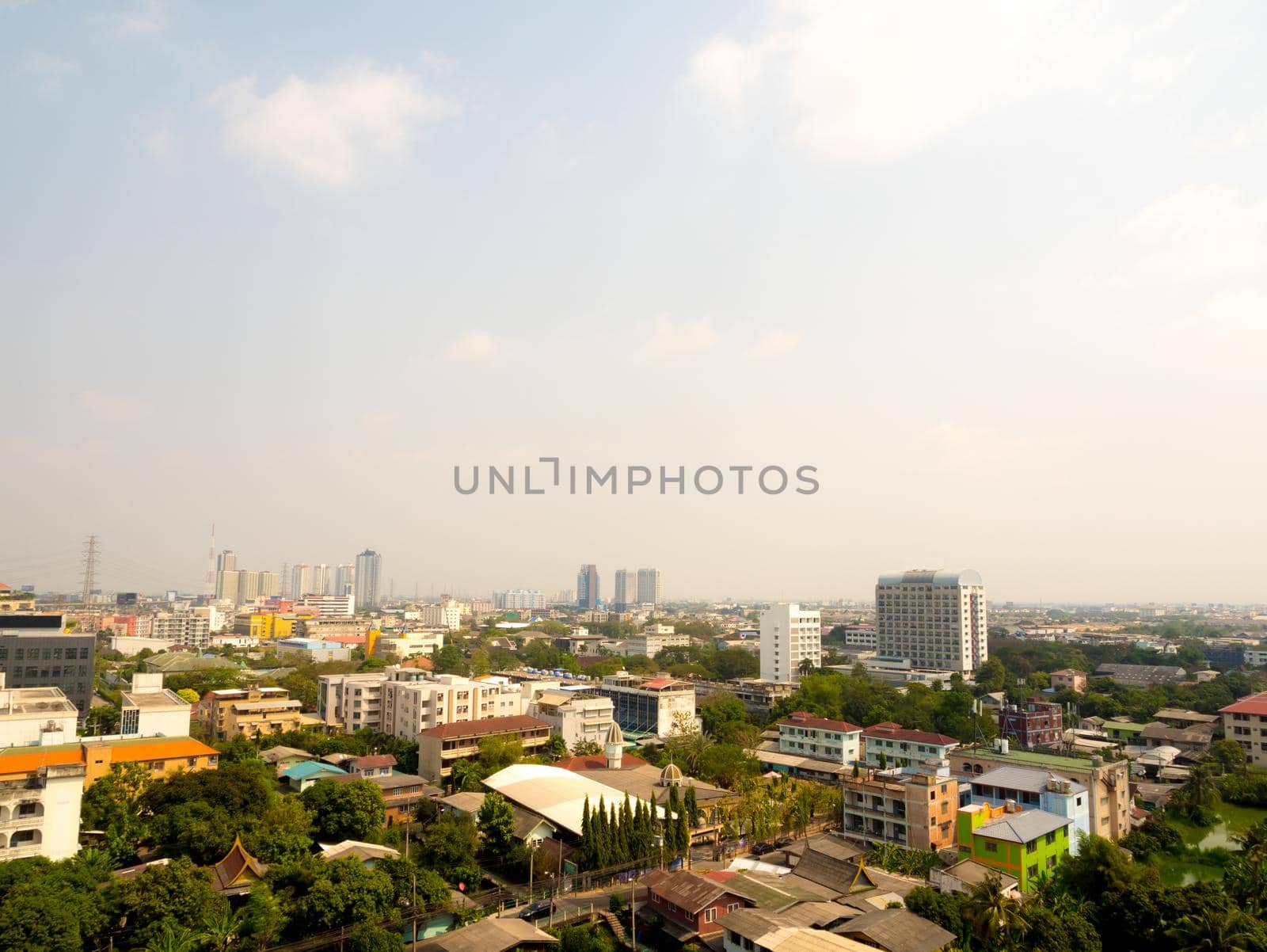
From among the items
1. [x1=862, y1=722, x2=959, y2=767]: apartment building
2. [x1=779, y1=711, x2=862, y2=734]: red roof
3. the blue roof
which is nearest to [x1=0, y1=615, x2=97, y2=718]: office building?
the blue roof

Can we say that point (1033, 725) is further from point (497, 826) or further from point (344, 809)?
point (344, 809)

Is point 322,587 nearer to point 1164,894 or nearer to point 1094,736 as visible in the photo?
point 1094,736

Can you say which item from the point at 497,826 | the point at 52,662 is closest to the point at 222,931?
the point at 497,826

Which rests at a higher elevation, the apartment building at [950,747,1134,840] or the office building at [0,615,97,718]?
the office building at [0,615,97,718]

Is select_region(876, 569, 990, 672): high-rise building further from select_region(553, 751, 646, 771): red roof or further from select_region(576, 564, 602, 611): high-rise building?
select_region(576, 564, 602, 611): high-rise building

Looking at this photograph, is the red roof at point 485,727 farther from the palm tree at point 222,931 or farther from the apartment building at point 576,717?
the palm tree at point 222,931

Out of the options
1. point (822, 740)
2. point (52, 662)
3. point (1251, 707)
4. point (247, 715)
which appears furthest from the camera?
point (52, 662)

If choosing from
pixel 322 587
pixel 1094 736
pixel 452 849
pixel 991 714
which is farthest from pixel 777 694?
pixel 322 587
